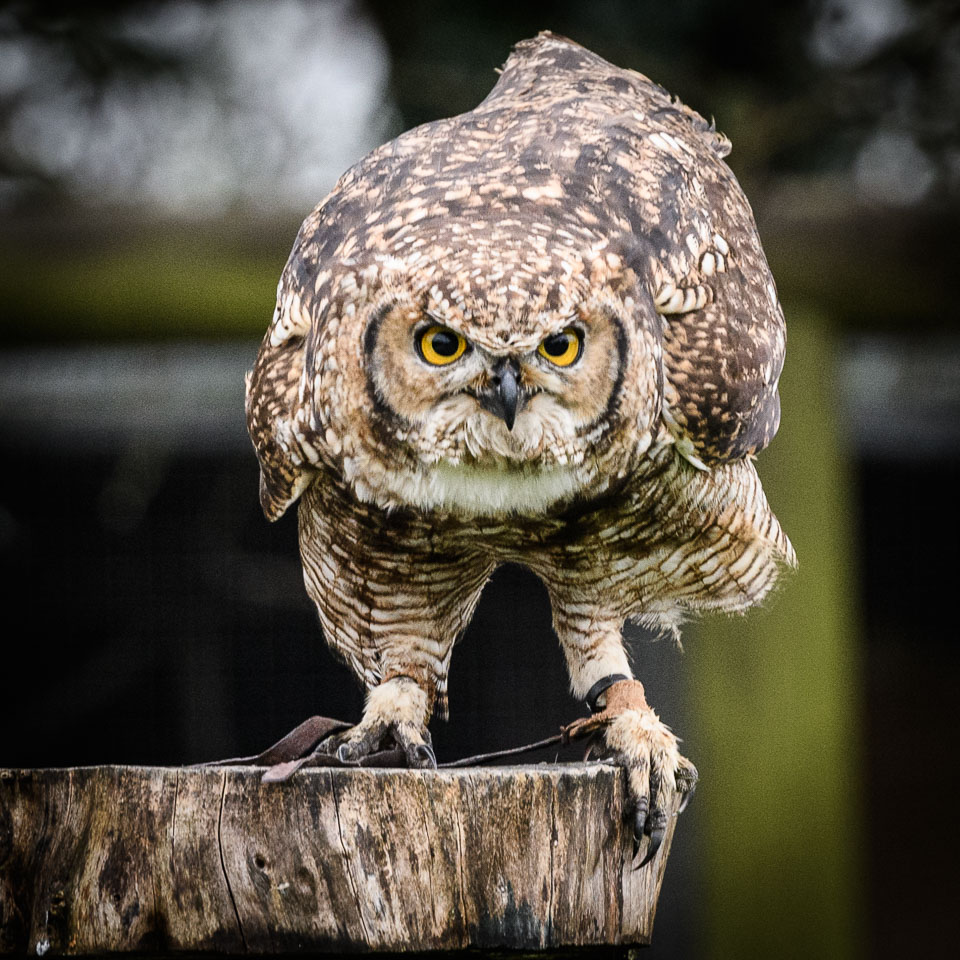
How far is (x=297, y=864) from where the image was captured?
161 centimetres

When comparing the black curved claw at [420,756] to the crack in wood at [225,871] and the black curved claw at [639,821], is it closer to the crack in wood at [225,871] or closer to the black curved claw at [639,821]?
the black curved claw at [639,821]

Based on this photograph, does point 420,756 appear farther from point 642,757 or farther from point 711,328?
point 711,328

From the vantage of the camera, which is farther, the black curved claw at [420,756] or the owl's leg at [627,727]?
the black curved claw at [420,756]

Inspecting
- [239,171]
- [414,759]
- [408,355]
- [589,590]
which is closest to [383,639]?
[414,759]

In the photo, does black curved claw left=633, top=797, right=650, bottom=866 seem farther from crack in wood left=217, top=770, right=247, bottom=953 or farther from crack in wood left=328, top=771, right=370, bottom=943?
crack in wood left=217, top=770, right=247, bottom=953

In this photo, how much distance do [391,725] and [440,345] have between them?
2.72 ft

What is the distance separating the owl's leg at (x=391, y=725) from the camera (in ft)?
7.10

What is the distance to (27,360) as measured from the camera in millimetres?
3393

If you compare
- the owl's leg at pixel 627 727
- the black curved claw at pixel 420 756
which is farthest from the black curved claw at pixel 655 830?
the black curved claw at pixel 420 756

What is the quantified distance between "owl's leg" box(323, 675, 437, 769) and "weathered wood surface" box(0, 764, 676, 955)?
1.65 feet

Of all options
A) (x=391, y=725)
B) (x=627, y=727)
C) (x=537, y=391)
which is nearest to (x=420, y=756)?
(x=391, y=725)

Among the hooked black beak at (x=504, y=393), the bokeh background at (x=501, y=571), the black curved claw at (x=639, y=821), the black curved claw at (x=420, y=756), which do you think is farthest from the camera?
the bokeh background at (x=501, y=571)

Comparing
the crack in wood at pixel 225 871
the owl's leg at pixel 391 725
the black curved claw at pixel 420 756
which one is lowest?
the crack in wood at pixel 225 871

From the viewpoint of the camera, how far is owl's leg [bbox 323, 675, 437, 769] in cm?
216
